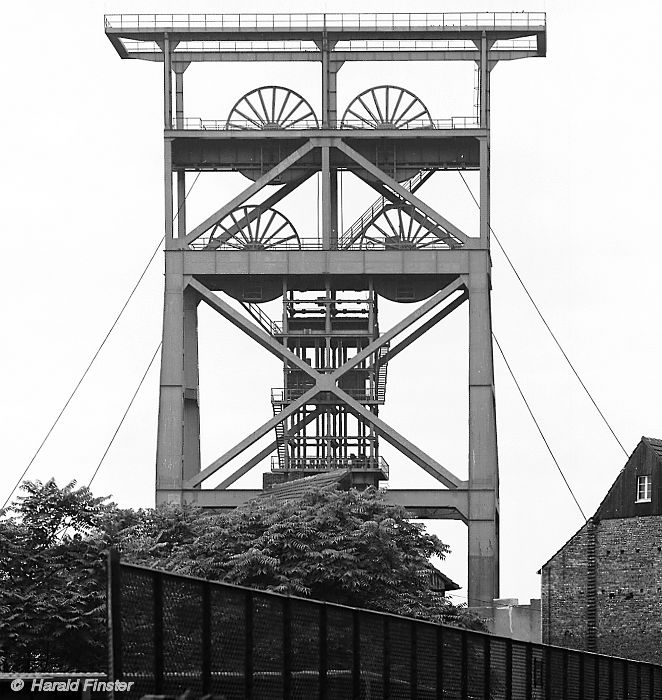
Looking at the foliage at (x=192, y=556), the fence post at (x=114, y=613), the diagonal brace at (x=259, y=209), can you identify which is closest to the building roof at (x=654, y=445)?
the foliage at (x=192, y=556)

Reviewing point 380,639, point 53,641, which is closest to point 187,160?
point 53,641

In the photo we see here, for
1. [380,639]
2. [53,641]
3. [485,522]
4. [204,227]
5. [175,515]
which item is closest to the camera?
[380,639]

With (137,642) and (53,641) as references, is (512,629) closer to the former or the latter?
(53,641)

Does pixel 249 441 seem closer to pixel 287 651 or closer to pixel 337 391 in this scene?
pixel 337 391

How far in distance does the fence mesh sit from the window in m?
39.8

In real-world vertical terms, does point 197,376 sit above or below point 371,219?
below

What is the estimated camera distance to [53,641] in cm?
4303

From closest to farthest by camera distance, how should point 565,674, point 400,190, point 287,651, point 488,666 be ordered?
1. point 287,651
2. point 488,666
3. point 565,674
4. point 400,190

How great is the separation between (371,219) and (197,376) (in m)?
9.99

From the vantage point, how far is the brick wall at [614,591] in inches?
2667

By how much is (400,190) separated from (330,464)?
1153cm

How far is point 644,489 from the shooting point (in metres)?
69.6

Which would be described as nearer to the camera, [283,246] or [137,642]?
[137,642]

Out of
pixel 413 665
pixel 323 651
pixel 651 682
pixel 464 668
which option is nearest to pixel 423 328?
pixel 651 682
